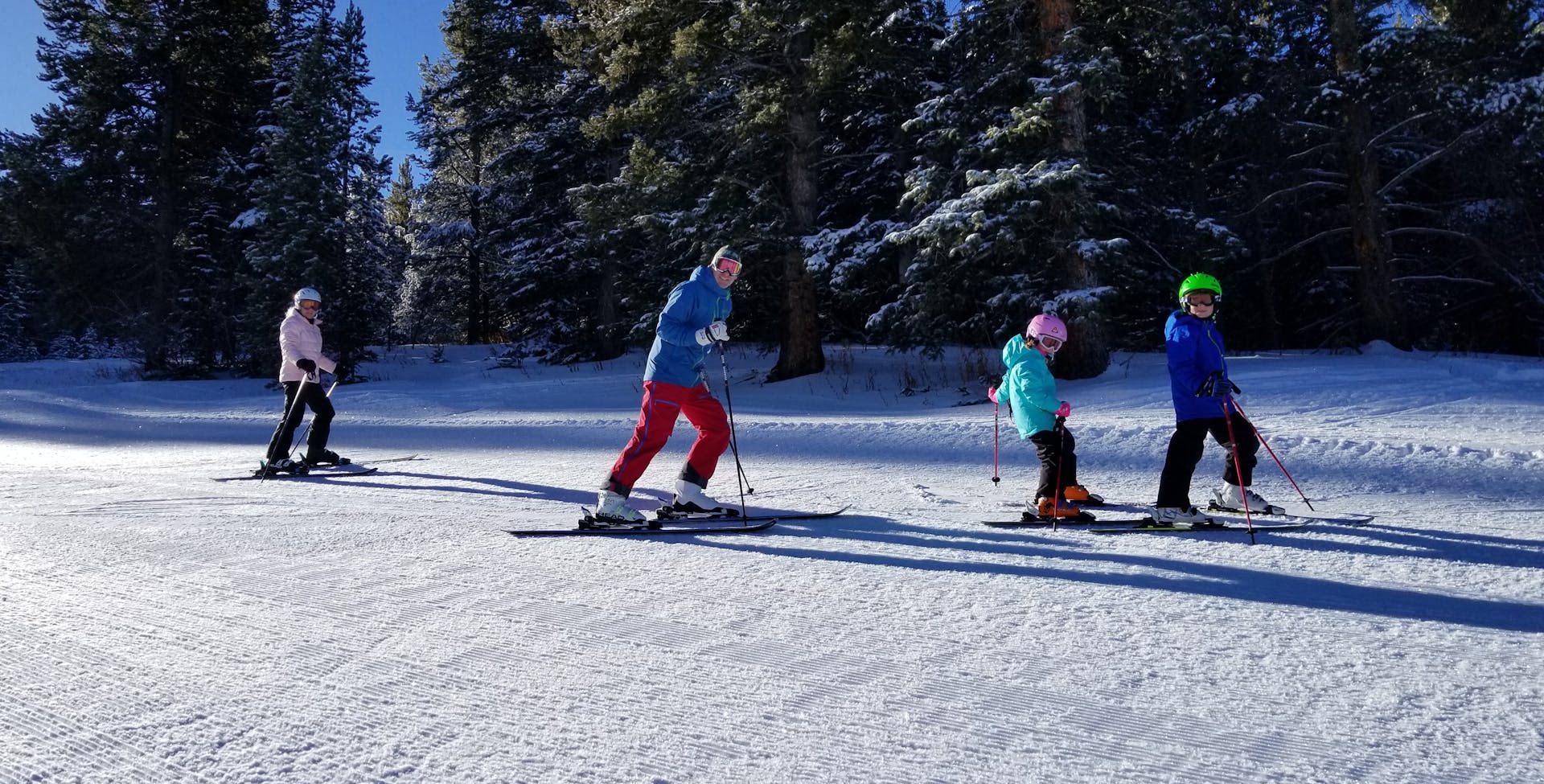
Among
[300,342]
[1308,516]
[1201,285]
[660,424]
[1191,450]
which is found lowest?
[1308,516]

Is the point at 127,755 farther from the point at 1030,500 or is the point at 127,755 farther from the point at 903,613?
the point at 1030,500

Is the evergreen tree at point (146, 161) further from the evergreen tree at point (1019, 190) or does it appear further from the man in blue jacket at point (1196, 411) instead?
the man in blue jacket at point (1196, 411)

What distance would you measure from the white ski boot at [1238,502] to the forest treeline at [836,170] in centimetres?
720

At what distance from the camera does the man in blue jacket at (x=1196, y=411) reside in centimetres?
611

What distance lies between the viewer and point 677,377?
6508mm

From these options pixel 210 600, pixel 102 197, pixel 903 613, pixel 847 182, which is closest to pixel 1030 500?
pixel 903 613

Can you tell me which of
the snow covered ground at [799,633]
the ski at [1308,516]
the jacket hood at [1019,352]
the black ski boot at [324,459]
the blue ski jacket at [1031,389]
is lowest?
the snow covered ground at [799,633]

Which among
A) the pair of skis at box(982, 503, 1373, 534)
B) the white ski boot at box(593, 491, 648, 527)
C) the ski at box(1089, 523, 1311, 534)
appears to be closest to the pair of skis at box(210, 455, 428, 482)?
the white ski boot at box(593, 491, 648, 527)

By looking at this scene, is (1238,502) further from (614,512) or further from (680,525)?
(614,512)

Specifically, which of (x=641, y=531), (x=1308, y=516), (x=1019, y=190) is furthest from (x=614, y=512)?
(x=1019, y=190)

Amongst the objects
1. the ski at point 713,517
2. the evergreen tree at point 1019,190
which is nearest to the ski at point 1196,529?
the ski at point 713,517

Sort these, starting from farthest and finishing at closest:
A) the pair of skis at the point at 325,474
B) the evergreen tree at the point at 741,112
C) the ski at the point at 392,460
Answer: the evergreen tree at the point at 741,112 < the ski at the point at 392,460 < the pair of skis at the point at 325,474

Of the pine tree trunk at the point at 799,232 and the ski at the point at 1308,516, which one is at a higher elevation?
the pine tree trunk at the point at 799,232

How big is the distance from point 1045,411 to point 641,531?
9.24ft
